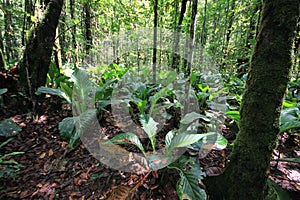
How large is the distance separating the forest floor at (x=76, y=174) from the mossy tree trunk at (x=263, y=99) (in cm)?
27

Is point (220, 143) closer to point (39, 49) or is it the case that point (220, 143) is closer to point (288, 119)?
point (288, 119)

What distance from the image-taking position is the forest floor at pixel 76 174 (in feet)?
Result: 4.92

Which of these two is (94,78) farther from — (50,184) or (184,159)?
(184,159)

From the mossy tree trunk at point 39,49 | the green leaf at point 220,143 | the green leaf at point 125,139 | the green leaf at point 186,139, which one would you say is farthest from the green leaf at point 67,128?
the green leaf at point 220,143

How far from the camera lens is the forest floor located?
1501 mm

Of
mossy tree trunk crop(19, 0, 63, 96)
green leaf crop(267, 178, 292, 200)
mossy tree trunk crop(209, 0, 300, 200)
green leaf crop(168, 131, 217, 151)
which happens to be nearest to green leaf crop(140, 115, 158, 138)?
green leaf crop(168, 131, 217, 151)

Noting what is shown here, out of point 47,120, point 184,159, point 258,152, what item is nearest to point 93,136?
point 47,120

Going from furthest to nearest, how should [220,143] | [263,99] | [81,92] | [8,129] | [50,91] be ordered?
[81,92] < [50,91] < [8,129] < [220,143] < [263,99]

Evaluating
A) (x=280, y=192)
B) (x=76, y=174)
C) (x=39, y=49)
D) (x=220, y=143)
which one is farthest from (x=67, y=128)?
(x=280, y=192)

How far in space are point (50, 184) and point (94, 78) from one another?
139 inches

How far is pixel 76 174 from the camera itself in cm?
183

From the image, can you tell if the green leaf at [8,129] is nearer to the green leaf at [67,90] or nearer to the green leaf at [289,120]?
the green leaf at [67,90]

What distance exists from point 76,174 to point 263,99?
6.26 feet

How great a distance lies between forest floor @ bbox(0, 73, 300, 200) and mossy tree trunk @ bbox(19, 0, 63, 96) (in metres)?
0.66
